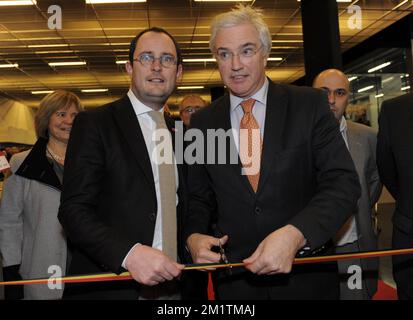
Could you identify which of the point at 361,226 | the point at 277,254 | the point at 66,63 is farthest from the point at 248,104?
the point at 66,63

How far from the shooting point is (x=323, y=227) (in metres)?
1.44

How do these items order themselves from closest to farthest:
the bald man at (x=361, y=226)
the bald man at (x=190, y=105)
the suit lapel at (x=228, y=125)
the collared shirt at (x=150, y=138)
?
the suit lapel at (x=228, y=125), the collared shirt at (x=150, y=138), the bald man at (x=361, y=226), the bald man at (x=190, y=105)

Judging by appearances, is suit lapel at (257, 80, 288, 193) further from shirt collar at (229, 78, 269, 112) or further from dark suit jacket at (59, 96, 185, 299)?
dark suit jacket at (59, 96, 185, 299)

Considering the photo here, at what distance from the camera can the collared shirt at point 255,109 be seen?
1.74 meters

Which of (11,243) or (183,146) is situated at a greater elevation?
(183,146)

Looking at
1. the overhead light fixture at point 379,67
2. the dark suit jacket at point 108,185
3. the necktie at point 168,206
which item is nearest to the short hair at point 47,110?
the dark suit jacket at point 108,185

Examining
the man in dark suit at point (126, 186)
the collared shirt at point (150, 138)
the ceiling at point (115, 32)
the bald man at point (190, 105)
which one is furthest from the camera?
the ceiling at point (115, 32)

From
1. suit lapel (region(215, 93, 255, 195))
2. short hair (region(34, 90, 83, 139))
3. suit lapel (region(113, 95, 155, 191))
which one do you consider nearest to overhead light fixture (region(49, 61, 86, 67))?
short hair (region(34, 90, 83, 139))

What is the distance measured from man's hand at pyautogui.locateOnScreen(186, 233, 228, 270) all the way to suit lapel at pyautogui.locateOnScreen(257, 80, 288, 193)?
240mm

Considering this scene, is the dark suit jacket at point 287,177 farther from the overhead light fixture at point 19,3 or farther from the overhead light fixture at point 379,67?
the overhead light fixture at point 379,67
